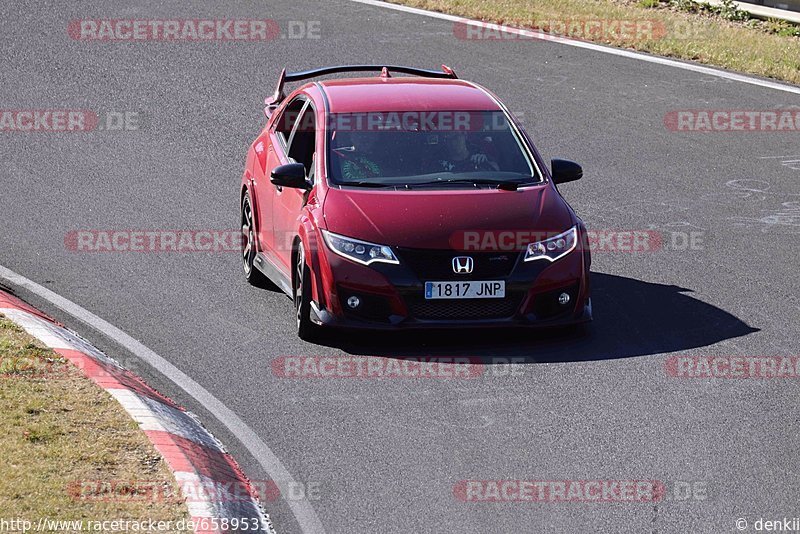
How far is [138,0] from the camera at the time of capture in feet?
69.6

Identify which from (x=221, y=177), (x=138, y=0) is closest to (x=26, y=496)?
(x=221, y=177)

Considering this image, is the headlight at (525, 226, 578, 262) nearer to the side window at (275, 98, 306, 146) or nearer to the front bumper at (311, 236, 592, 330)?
the front bumper at (311, 236, 592, 330)

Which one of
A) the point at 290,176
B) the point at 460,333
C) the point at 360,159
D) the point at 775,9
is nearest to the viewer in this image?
the point at 460,333

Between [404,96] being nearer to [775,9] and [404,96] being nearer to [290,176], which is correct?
[290,176]

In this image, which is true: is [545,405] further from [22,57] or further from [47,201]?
[22,57]

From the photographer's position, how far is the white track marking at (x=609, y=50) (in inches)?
691

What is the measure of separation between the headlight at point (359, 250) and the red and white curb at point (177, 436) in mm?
1597

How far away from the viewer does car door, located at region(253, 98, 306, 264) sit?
36.9 feet

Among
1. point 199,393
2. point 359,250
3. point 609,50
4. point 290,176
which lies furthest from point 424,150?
point 609,50

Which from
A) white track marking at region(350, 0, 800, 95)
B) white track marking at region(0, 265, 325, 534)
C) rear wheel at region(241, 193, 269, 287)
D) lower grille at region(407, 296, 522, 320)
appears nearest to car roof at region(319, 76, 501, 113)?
rear wheel at region(241, 193, 269, 287)

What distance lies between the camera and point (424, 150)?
10500 mm

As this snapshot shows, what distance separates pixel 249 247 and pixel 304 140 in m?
1.16

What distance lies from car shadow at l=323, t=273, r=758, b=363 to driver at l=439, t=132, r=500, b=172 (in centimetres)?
125

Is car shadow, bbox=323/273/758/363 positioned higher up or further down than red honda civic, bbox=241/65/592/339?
further down
